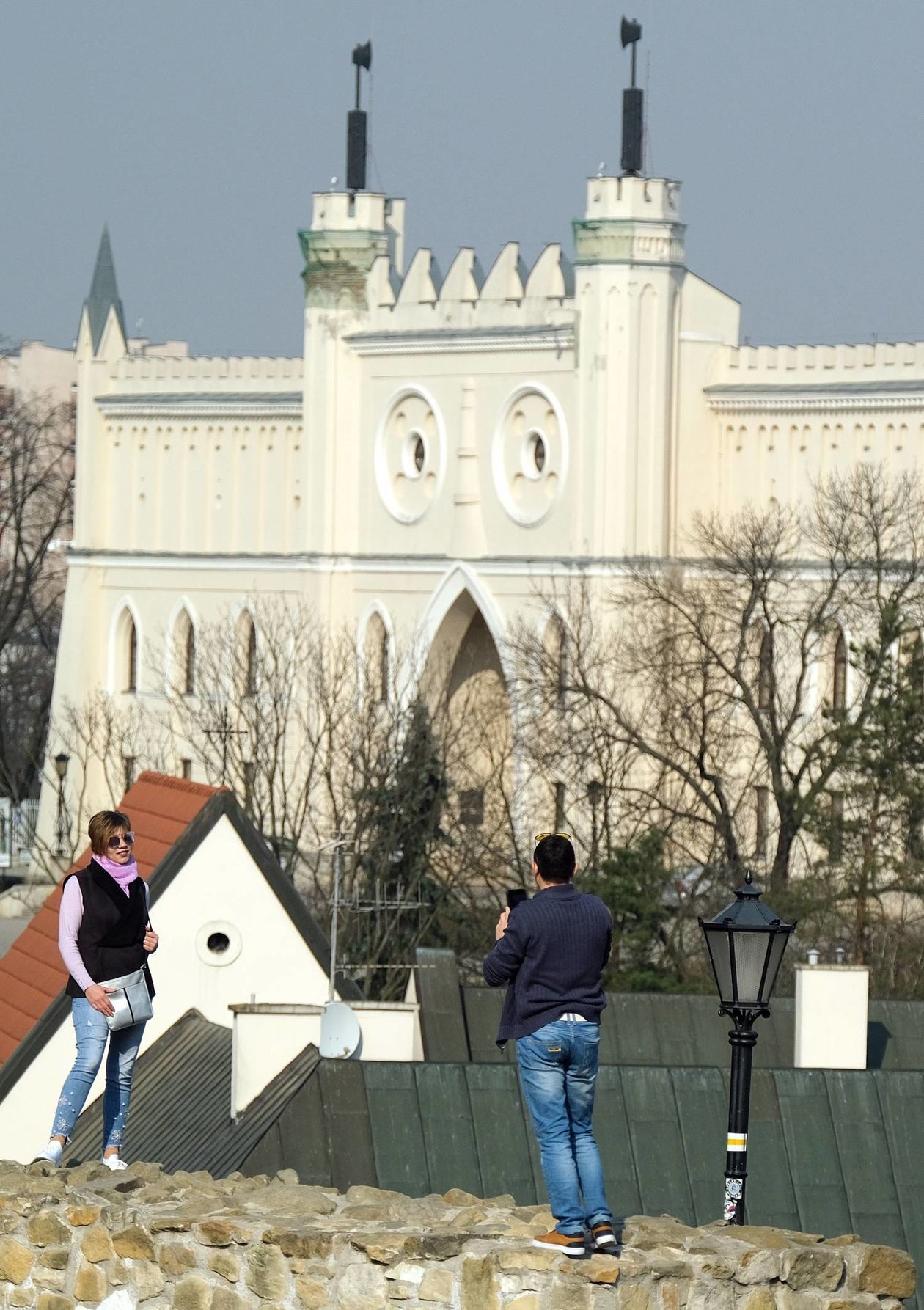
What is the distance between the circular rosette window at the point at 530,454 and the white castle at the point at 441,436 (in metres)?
0.04

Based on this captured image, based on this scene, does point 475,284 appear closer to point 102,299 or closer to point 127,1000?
point 102,299

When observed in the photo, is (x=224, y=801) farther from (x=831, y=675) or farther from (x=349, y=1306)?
(x=831, y=675)

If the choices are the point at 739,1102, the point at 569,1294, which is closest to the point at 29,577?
the point at 739,1102

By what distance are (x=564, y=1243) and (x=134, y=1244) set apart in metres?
1.54

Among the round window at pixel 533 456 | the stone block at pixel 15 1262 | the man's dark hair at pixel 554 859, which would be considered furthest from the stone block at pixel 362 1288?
the round window at pixel 533 456

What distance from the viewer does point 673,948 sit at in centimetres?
4491

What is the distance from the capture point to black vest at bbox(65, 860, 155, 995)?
14.1 metres

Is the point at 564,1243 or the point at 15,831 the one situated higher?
the point at 15,831

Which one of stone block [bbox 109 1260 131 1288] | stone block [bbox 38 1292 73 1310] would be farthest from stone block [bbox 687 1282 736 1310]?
stone block [bbox 38 1292 73 1310]

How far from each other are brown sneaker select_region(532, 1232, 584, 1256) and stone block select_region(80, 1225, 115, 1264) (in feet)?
5.06

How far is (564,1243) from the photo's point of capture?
11766mm

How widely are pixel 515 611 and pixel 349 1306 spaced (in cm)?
5164

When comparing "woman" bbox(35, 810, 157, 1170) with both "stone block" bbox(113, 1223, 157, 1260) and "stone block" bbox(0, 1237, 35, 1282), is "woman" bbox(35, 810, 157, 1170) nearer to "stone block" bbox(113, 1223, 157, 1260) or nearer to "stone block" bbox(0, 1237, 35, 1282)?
"stone block" bbox(0, 1237, 35, 1282)

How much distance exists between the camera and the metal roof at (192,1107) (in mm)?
20828
